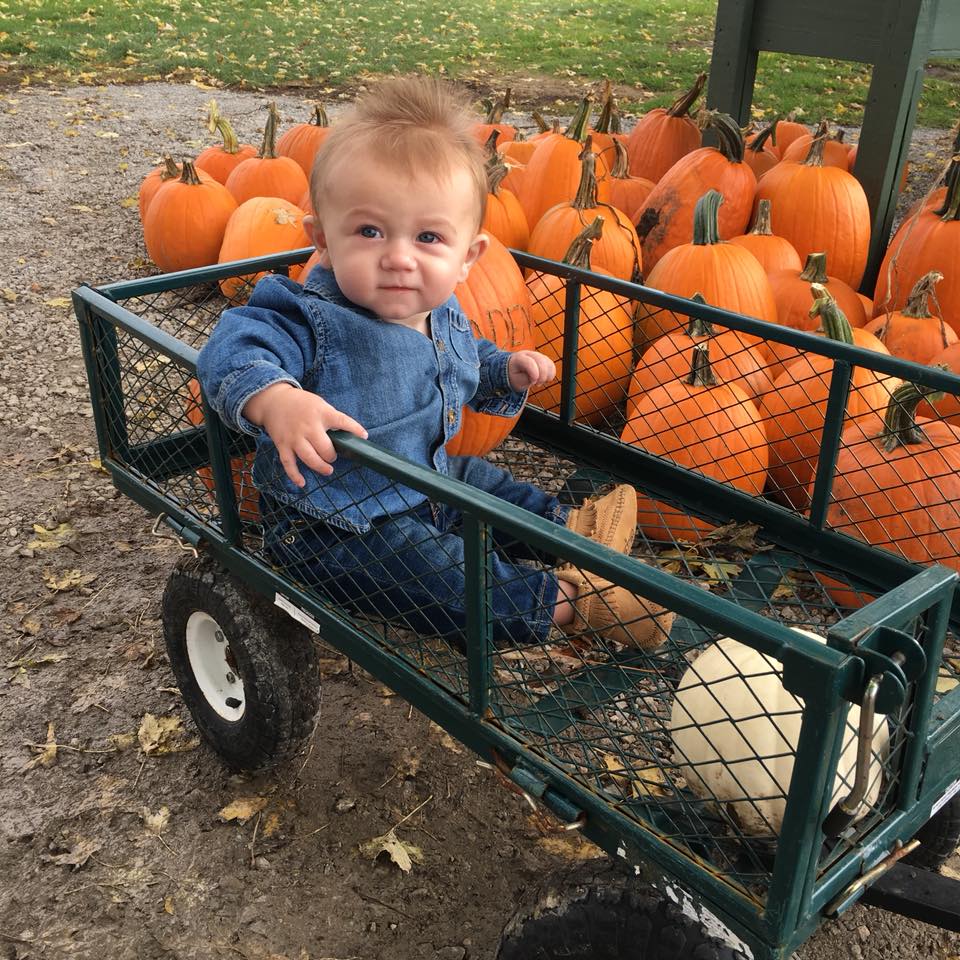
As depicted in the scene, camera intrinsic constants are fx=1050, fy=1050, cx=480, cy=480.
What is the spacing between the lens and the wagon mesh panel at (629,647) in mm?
1574

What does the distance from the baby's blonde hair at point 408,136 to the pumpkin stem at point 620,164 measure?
2.56m

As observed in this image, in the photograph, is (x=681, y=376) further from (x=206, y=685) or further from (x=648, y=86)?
(x=648, y=86)

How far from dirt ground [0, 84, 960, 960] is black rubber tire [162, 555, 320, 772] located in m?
0.19

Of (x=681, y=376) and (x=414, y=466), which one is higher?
(x=414, y=466)

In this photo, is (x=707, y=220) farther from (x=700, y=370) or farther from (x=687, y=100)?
(x=687, y=100)

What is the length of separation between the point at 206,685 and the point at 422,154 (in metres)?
1.33

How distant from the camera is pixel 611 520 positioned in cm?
240

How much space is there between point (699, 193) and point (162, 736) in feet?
9.83

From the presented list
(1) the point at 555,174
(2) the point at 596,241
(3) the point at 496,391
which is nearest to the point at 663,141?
(1) the point at 555,174

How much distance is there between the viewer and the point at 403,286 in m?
2.13

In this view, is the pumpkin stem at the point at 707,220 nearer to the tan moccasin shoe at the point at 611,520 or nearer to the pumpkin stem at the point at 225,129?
the tan moccasin shoe at the point at 611,520

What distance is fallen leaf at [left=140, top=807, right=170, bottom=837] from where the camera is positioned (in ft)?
7.88

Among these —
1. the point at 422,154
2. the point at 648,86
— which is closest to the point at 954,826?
the point at 422,154

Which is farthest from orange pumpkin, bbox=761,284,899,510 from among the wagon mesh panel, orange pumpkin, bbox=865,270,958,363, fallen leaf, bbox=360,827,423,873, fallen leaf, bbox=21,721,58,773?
fallen leaf, bbox=21,721,58,773
